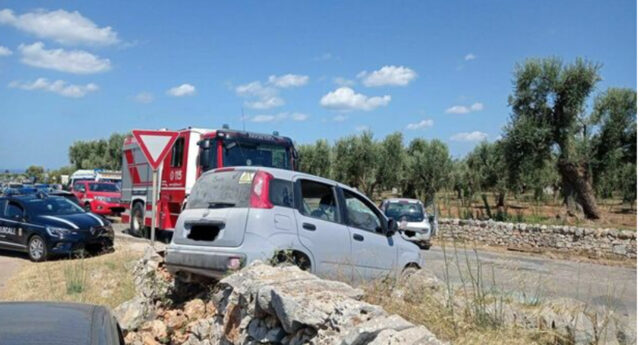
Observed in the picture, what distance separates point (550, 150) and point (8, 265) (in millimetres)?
20203

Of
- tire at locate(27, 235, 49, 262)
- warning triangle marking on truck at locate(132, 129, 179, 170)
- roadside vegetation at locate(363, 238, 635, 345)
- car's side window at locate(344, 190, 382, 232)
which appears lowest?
tire at locate(27, 235, 49, 262)

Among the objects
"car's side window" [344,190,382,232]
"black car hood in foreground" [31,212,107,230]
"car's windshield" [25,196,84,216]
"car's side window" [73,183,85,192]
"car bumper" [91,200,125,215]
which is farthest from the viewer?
"car's side window" [73,183,85,192]

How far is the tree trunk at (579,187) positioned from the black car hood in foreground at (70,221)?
18.3 metres

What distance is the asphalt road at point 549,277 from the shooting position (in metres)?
6.04

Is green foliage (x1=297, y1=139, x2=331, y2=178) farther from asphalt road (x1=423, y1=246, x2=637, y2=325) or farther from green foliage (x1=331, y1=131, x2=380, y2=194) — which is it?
asphalt road (x1=423, y1=246, x2=637, y2=325)

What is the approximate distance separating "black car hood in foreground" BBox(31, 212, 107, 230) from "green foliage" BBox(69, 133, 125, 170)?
157 ft

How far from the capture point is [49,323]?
3141mm

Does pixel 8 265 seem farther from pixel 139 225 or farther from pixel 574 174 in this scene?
pixel 574 174

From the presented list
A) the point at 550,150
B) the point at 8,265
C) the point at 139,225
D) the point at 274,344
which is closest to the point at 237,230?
the point at 274,344

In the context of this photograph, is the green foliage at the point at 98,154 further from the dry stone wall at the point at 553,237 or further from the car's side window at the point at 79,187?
the dry stone wall at the point at 553,237

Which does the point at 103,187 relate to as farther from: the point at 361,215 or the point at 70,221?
the point at 361,215

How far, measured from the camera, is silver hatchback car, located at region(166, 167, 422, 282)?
6852mm

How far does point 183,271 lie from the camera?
754 cm

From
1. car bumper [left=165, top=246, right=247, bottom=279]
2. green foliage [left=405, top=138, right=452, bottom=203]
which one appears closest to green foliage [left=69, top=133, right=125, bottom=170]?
green foliage [left=405, top=138, right=452, bottom=203]
